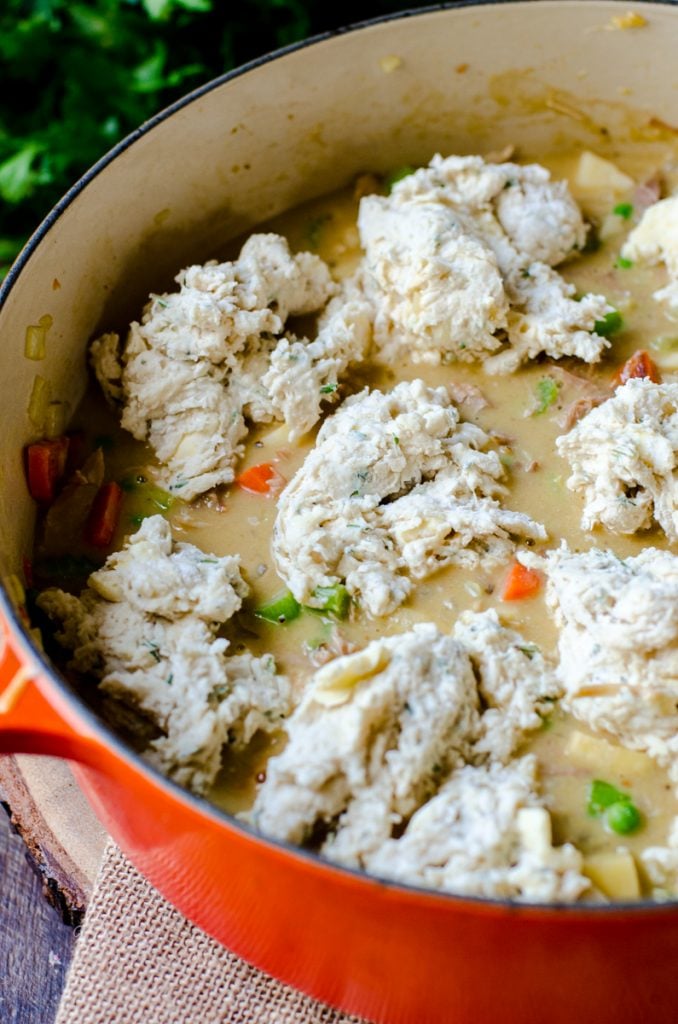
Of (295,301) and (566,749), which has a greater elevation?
(295,301)

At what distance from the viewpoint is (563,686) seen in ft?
7.97

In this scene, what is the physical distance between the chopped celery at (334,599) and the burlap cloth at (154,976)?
2.43 ft

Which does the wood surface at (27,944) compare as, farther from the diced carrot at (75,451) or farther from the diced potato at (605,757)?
the diced potato at (605,757)

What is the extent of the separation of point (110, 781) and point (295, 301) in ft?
5.08

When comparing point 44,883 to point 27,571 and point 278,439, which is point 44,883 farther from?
point 278,439

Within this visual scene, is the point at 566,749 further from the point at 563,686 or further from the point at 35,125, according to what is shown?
the point at 35,125

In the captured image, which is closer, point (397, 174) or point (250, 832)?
point (250, 832)

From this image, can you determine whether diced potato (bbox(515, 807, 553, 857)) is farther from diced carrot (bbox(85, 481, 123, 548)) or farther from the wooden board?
diced carrot (bbox(85, 481, 123, 548))

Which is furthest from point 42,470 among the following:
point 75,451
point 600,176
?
point 600,176

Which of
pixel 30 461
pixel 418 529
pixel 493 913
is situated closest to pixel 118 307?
pixel 30 461

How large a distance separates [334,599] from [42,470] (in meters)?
0.81

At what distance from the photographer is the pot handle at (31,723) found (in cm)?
198

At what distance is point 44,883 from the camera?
9.23 feet

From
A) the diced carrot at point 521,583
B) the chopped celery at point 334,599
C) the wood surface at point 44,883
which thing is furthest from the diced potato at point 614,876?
the wood surface at point 44,883
